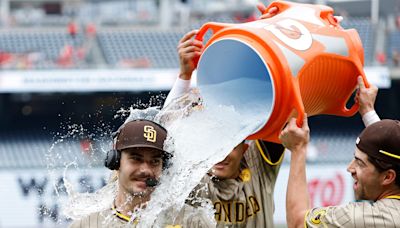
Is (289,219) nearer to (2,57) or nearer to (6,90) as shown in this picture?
(6,90)

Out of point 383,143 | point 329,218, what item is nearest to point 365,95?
point 383,143

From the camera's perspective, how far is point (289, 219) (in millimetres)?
3420

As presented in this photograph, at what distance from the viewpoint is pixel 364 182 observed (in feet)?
11.1

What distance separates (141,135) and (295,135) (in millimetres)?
673

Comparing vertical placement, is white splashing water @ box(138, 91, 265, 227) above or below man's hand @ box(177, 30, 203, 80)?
below

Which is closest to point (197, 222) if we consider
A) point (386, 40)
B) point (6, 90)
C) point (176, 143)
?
point (176, 143)

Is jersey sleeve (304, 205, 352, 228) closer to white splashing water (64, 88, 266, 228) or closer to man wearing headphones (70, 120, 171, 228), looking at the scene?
white splashing water (64, 88, 266, 228)

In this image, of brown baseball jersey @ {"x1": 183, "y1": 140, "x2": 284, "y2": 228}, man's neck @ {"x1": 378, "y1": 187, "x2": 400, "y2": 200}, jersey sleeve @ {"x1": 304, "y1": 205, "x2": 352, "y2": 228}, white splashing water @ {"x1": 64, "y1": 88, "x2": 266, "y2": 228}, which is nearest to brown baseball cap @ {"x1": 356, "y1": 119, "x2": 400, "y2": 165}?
man's neck @ {"x1": 378, "y1": 187, "x2": 400, "y2": 200}

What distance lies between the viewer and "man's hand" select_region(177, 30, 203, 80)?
4.00 m

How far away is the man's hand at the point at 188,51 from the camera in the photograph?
13.1 ft

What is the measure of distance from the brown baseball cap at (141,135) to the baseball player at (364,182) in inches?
21.4

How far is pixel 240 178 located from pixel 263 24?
3.42ft

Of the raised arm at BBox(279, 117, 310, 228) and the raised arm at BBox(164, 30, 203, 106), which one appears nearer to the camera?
the raised arm at BBox(279, 117, 310, 228)

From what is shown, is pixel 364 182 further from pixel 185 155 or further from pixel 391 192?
pixel 185 155
